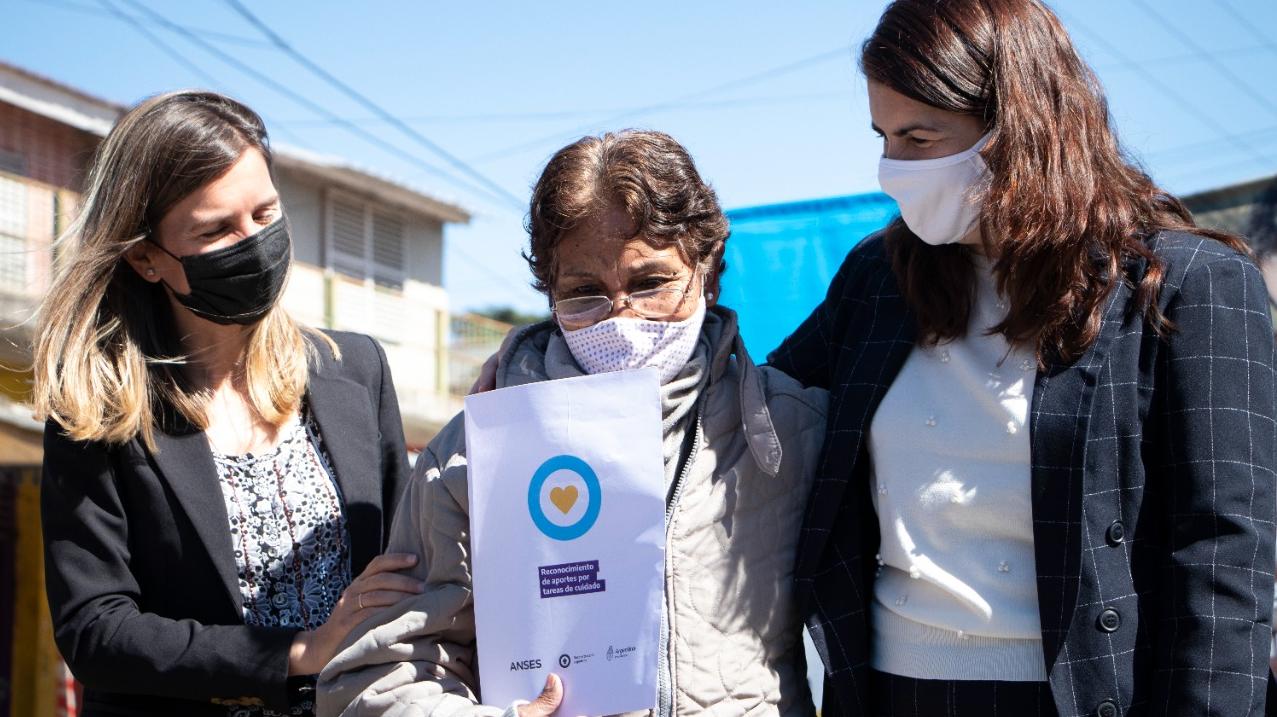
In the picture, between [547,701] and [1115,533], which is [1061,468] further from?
[547,701]

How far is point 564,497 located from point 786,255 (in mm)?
1573

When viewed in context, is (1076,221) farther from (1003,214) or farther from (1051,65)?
(1051,65)

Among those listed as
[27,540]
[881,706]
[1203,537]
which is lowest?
[27,540]

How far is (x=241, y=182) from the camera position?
3016 millimetres

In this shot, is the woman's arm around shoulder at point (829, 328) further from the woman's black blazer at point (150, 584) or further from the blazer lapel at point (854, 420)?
the woman's black blazer at point (150, 584)

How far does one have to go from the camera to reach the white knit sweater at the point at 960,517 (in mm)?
2271

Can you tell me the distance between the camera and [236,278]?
2992 millimetres

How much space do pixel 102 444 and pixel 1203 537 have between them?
2.31 metres

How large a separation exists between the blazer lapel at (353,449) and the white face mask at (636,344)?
0.84m

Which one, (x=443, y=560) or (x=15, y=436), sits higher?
(x=443, y=560)

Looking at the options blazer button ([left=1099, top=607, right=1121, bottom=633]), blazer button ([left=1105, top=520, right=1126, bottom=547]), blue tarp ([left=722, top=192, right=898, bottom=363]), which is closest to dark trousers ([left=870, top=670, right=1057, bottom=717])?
blazer button ([left=1099, top=607, right=1121, bottom=633])

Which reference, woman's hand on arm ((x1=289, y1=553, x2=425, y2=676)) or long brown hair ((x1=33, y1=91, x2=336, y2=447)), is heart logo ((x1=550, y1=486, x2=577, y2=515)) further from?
long brown hair ((x1=33, y1=91, x2=336, y2=447))

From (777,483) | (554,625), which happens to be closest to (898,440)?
(777,483)

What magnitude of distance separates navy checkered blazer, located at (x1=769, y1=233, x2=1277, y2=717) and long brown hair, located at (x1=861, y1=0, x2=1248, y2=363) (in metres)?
0.05
